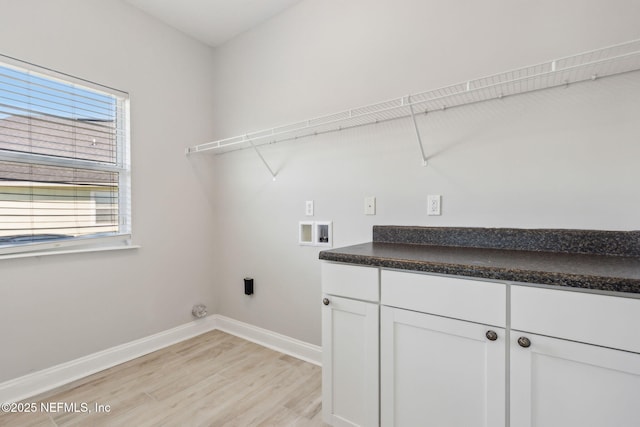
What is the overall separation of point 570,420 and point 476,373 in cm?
27

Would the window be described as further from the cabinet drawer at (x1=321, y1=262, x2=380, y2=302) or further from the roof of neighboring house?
the cabinet drawer at (x1=321, y1=262, x2=380, y2=302)

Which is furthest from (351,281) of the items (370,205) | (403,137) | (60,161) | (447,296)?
(60,161)

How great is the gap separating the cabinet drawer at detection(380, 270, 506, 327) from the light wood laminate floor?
891mm

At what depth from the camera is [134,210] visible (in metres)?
2.32

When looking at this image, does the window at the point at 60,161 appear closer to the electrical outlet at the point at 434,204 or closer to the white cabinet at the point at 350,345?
the white cabinet at the point at 350,345

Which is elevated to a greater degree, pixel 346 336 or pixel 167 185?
pixel 167 185

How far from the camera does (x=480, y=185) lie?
1577 millimetres

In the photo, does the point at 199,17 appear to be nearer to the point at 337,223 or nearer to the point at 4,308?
the point at 337,223

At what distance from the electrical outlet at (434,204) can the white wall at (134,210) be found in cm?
204

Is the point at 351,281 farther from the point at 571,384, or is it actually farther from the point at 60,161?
the point at 60,161

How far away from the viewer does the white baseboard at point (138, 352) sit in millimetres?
1793

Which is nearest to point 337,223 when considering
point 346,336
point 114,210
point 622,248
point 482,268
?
point 346,336

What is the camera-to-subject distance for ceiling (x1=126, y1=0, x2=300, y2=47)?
227 centimetres

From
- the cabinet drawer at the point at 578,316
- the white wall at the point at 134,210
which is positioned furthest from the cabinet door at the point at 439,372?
the white wall at the point at 134,210
